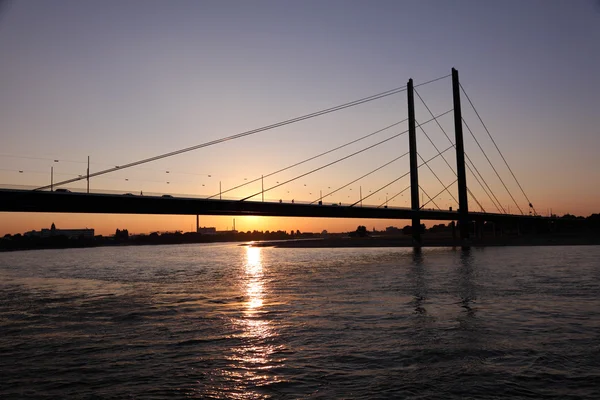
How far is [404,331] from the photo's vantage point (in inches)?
553

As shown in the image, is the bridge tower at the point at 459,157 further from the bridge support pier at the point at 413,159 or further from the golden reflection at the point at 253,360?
the golden reflection at the point at 253,360

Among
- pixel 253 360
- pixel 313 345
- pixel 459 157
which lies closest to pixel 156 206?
pixel 313 345

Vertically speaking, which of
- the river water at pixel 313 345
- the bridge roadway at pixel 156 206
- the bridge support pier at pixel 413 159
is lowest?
the river water at pixel 313 345

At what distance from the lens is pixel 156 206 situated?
50.9 meters

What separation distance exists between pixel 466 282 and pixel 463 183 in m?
55.8

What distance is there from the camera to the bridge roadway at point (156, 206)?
4169 centimetres

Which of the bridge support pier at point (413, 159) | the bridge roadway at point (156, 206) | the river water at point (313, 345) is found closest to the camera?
the river water at point (313, 345)

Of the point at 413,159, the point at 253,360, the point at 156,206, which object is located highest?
the point at 413,159

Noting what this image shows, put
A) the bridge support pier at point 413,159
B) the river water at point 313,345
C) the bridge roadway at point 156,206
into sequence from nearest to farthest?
the river water at point 313,345 → the bridge roadway at point 156,206 → the bridge support pier at point 413,159

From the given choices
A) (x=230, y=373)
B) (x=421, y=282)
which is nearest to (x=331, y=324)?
(x=230, y=373)

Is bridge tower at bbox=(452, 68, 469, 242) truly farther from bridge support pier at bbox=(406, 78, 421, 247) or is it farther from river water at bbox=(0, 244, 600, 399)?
river water at bbox=(0, 244, 600, 399)

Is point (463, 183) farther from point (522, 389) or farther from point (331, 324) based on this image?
point (522, 389)

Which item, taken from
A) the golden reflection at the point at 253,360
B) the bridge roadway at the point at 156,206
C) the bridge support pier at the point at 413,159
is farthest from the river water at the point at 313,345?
the bridge support pier at the point at 413,159

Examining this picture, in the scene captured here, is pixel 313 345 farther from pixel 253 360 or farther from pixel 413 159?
pixel 413 159
